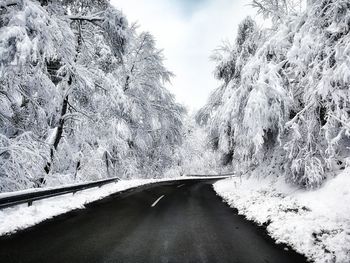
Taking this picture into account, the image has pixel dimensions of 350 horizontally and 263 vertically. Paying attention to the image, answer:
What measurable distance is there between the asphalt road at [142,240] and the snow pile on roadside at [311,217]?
0.40m

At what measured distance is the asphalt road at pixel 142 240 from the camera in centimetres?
536

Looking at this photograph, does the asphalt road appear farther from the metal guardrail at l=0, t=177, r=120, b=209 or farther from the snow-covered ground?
the metal guardrail at l=0, t=177, r=120, b=209

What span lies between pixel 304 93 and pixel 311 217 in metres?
4.41

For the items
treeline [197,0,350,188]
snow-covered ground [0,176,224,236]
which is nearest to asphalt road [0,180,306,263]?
snow-covered ground [0,176,224,236]

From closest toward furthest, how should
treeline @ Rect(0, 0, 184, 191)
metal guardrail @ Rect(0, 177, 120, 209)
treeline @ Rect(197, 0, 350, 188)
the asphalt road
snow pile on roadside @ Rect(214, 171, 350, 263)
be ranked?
the asphalt road < snow pile on roadside @ Rect(214, 171, 350, 263) < treeline @ Rect(0, 0, 184, 191) < metal guardrail @ Rect(0, 177, 120, 209) < treeline @ Rect(197, 0, 350, 188)

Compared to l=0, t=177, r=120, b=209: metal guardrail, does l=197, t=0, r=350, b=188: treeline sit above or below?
above

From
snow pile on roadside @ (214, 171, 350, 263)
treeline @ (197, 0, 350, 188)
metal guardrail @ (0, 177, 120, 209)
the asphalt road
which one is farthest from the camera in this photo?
treeline @ (197, 0, 350, 188)

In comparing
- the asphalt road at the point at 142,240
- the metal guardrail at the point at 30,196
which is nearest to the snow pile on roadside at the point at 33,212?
the metal guardrail at the point at 30,196

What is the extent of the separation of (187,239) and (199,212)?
148 inches

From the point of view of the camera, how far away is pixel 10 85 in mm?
7906

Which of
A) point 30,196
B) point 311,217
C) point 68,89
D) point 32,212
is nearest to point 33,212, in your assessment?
point 32,212

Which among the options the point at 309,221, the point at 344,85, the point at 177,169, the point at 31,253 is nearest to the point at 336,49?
the point at 344,85

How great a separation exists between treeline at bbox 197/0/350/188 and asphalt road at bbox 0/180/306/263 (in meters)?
3.05

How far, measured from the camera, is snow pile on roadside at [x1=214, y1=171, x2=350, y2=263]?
5.79m
